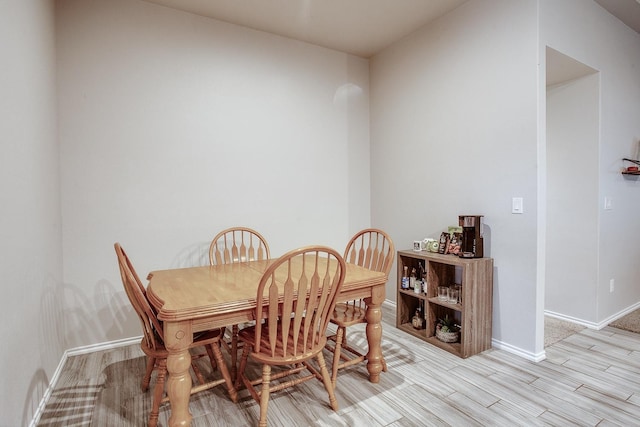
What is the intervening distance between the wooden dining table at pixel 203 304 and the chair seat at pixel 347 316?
90mm

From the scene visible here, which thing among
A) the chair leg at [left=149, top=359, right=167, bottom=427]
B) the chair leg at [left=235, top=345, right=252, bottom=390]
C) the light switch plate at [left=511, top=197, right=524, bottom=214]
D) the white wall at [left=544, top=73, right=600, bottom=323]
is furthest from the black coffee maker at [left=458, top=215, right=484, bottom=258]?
the chair leg at [left=149, top=359, right=167, bottom=427]

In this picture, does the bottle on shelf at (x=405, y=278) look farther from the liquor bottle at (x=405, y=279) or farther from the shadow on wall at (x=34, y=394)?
the shadow on wall at (x=34, y=394)

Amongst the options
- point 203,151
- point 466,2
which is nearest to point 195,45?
point 203,151

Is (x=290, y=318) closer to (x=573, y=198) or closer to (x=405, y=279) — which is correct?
(x=405, y=279)

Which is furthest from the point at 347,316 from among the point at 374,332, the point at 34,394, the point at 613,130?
the point at 613,130

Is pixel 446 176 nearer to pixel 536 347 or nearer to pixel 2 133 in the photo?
pixel 536 347

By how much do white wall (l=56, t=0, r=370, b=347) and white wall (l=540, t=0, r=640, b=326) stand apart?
206 cm

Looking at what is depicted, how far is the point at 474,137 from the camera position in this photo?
2641mm

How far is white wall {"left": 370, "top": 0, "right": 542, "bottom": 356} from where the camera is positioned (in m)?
2.30

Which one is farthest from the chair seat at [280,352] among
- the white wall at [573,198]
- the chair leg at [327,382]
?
the white wall at [573,198]

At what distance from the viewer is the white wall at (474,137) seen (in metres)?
2.30

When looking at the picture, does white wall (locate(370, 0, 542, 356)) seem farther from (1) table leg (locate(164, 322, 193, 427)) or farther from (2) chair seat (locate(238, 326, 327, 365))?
(1) table leg (locate(164, 322, 193, 427))

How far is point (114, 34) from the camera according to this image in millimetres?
2488

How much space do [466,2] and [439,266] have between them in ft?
7.15
